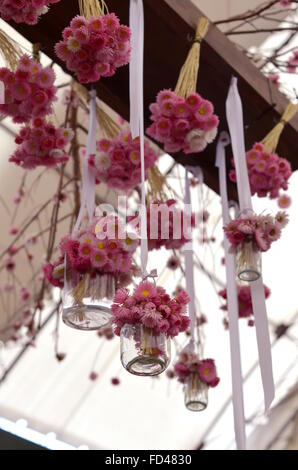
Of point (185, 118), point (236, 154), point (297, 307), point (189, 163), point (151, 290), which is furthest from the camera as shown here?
point (297, 307)

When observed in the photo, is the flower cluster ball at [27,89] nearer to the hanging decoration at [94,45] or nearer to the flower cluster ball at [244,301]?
the hanging decoration at [94,45]

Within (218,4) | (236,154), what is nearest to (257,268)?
(236,154)

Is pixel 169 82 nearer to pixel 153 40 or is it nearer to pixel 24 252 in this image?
pixel 153 40

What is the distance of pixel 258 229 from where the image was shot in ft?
6.18

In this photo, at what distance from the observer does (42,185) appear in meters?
3.74

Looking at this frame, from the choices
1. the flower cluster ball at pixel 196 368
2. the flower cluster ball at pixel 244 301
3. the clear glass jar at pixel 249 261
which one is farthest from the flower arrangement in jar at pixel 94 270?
the flower cluster ball at pixel 244 301

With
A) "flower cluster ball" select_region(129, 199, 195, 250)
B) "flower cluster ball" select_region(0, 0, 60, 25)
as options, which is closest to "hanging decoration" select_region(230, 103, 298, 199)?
"flower cluster ball" select_region(129, 199, 195, 250)

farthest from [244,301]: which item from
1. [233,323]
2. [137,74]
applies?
[137,74]

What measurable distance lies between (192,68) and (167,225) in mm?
413

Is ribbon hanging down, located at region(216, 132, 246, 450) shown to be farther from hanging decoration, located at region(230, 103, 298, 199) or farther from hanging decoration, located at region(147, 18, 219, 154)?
hanging decoration, located at region(147, 18, 219, 154)

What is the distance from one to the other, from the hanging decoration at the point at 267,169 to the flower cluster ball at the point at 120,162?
0.31m

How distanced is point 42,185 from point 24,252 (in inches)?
13.8

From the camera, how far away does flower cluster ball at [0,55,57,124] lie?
5.87ft

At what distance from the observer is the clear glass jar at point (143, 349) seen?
1493 mm
